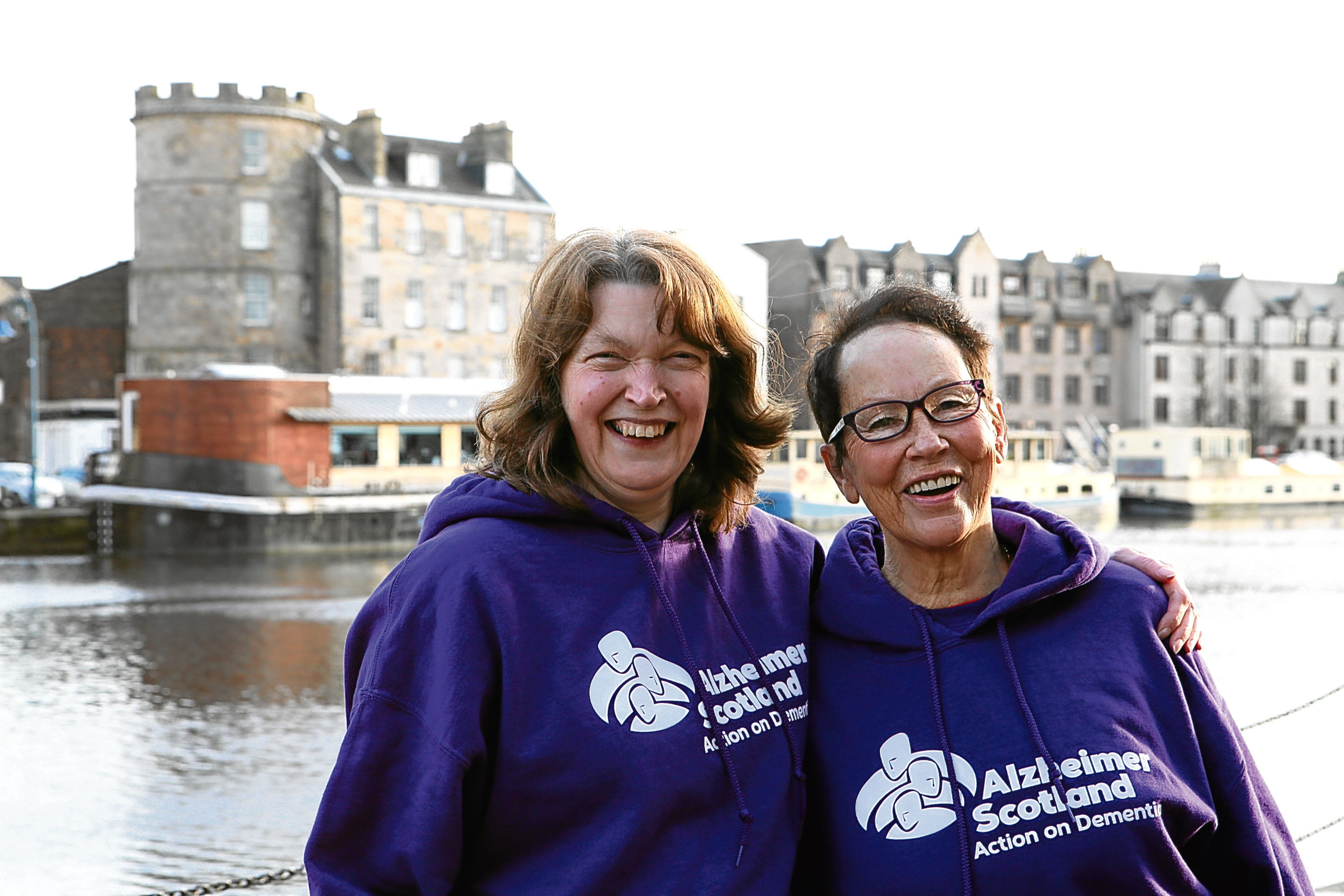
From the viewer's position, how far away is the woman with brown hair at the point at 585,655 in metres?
2.32

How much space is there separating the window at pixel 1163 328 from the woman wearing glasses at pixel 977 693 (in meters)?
66.9

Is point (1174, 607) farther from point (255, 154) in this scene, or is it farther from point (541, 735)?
point (255, 154)

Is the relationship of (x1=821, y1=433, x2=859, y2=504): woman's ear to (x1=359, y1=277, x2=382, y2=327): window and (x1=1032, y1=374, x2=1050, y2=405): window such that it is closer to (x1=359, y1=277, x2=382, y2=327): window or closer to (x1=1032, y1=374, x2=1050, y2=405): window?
(x1=359, y1=277, x2=382, y2=327): window

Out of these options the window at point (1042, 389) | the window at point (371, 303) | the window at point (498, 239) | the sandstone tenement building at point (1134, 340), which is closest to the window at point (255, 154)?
the window at point (371, 303)

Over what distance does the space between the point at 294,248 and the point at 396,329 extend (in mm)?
4791

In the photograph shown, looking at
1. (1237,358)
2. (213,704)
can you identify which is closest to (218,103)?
(213,704)

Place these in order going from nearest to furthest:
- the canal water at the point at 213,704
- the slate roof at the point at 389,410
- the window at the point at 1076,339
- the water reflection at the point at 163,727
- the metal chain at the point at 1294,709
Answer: the metal chain at the point at 1294,709, the canal water at the point at 213,704, the water reflection at the point at 163,727, the slate roof at the point at 389,410, the window at the point at 1076,339

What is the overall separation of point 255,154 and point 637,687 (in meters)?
47.1

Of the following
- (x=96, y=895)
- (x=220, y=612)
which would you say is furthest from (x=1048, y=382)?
(x=96, y=895)

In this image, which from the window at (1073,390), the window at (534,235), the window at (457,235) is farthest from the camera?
the window at (1073,390)

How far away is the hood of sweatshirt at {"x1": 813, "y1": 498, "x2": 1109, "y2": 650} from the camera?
8.52 ft

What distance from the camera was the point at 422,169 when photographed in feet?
153

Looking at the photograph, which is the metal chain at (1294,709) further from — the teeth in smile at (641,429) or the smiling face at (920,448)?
the teeth in smile at (641,429)

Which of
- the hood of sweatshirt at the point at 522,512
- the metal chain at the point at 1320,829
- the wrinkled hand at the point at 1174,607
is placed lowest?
the metal chain at the point at 1320,829
